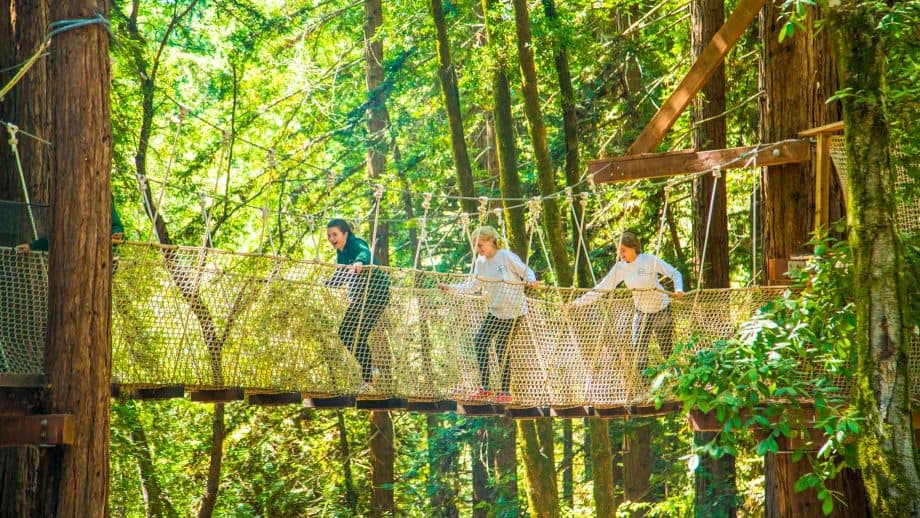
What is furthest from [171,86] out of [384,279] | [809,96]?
[809,96]

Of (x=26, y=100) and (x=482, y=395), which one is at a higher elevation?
(x=26, y=100)

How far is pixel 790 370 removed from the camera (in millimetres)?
4730

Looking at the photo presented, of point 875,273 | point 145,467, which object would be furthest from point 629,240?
point 145,467

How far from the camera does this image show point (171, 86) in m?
10.1

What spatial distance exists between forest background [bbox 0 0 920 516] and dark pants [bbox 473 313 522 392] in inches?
73.4

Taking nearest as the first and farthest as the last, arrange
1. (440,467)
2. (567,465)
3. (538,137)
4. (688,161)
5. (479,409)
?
(688,161) → (479,409) → (538,137) → (567,465) → (440,467)

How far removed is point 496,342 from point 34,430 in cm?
249

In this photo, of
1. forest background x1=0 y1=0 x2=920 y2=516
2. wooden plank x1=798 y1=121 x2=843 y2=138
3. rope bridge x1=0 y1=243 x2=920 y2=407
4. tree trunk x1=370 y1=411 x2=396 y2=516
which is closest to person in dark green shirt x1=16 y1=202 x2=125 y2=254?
rope bridge x1=0 y1=243 x2=920 y2=407

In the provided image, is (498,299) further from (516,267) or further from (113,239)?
(113,239)

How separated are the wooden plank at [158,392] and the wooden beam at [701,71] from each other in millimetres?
2635

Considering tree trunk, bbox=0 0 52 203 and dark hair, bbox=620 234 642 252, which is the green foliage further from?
tree trunk, bbox=0 0 52 203

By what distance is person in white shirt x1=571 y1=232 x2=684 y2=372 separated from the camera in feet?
19.4

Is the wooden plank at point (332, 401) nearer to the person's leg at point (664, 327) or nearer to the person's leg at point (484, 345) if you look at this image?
the person's leg at point (484, 345)

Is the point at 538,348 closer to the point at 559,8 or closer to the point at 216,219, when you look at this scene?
the point at 559,8
